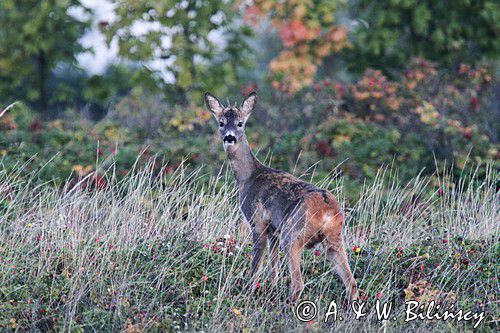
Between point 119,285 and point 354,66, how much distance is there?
43.0 feet

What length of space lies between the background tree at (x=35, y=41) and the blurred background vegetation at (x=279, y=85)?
0.04 m

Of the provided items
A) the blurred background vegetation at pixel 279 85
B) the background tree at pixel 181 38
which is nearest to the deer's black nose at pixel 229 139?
the blurred background vegetation at pixel 279 85

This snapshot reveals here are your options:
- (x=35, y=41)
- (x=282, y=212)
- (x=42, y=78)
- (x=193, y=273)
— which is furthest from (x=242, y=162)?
(x=42, y=78)

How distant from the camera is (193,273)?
695 centimetres

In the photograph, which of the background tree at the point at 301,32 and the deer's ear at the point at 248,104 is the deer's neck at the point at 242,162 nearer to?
the deer's ear at the point at 248,104

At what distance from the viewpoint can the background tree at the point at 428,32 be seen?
17188 millimetres

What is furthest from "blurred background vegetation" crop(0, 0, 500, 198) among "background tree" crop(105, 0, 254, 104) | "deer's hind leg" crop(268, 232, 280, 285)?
"deer's hind leg" crop(268, 232, 280, 285)

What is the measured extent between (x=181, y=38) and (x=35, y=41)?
3.95 m

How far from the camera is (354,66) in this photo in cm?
1856

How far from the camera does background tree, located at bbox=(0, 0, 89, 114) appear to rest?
19250 mm

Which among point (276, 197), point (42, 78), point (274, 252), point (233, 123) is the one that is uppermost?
point (233, 123)

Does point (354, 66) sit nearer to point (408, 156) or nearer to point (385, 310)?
point (408, 156)

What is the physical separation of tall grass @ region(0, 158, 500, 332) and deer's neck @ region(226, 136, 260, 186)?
446 millimetres

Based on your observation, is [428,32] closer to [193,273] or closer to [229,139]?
[229,139]
